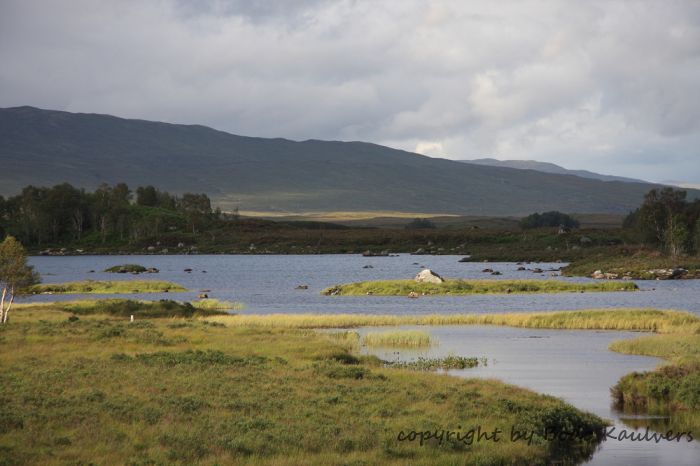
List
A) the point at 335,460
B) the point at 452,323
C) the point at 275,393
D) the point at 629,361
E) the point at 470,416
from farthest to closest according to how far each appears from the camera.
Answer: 1. the point at 452,323
2. the point at 629,361
3. the point at 275,393
4. the point at 470,416
5. the point at 335,460

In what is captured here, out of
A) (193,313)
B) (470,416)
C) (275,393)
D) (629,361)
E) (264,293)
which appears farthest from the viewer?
(264,293)

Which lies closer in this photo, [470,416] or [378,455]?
[378,455]

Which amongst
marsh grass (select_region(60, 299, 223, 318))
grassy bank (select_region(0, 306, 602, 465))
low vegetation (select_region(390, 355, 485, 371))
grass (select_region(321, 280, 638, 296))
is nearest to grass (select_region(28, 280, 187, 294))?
grass (select_region(321, 280, 638, 296))

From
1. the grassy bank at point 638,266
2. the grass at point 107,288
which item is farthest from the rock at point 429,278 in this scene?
the grassy bank at point 638,266

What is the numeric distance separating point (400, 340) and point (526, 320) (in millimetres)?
16154

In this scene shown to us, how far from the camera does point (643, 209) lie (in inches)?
6245

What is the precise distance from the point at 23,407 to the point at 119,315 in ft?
144

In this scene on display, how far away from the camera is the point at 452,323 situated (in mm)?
70875

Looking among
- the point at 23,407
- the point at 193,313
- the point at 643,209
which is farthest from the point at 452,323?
the point at 643,209

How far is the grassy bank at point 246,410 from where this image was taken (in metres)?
26.1

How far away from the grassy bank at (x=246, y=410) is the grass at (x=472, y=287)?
5933cm

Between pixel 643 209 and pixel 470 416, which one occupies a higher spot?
pixel 643 209

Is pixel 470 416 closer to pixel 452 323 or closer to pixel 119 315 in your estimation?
pixel 452 323

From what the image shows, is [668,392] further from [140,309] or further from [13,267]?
[140,309]
